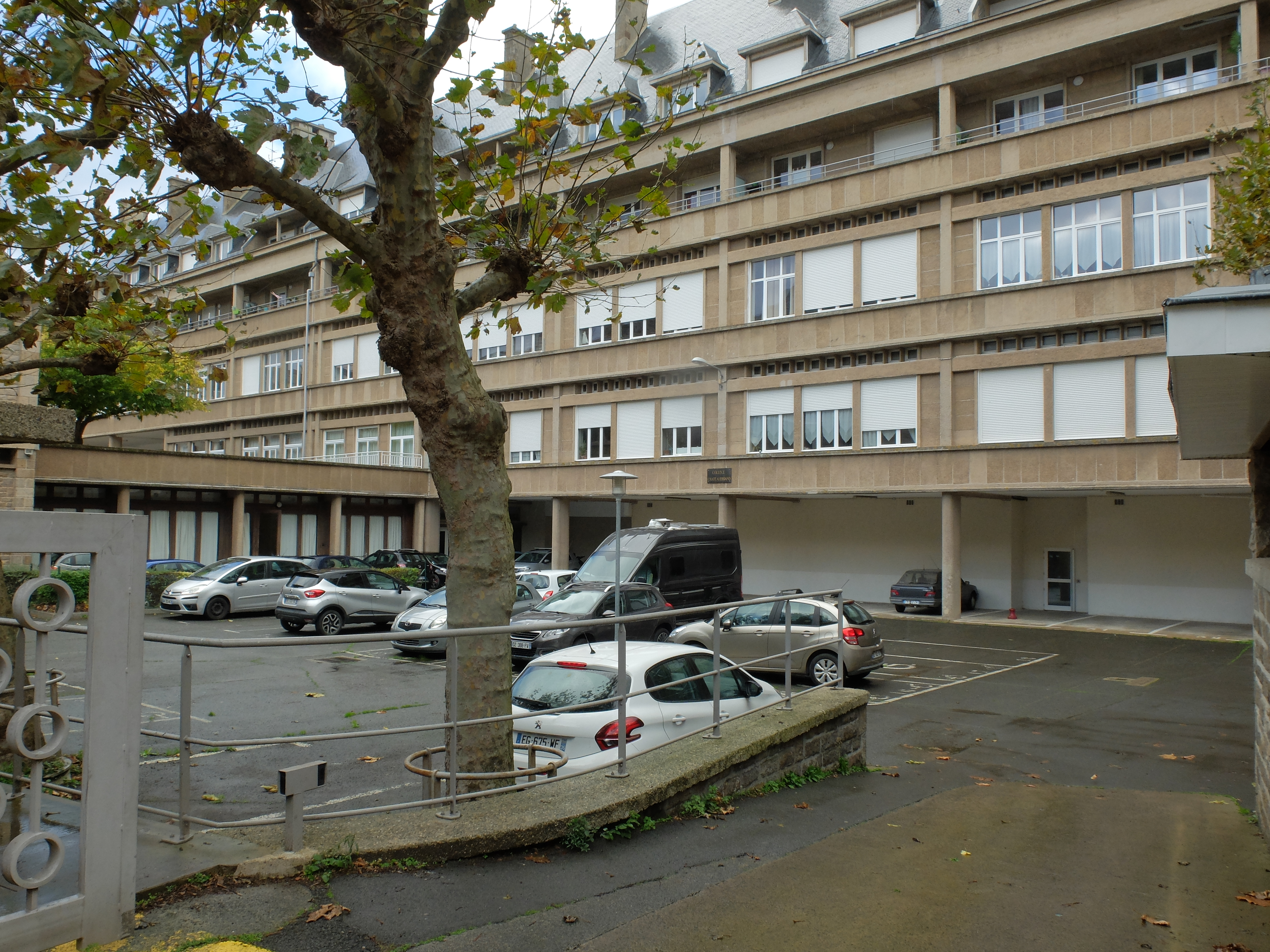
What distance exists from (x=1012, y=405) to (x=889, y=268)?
5.78 m

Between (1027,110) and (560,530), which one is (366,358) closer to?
(560,530)

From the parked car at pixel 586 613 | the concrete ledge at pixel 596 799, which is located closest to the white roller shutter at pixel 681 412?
the parked car at pixel 586 613

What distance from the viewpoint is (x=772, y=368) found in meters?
32.3

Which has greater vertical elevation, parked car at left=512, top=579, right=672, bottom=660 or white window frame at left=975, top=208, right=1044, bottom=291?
white window frame at left=975, top=208, right=1044, bottom=291

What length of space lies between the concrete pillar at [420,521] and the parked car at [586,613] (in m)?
24.4

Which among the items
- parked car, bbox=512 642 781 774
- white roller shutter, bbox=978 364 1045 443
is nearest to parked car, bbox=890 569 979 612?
white roller shutter, bbox=978 364 1045 443

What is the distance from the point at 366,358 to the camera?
44.5 meters

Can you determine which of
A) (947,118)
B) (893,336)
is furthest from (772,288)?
(947,118)

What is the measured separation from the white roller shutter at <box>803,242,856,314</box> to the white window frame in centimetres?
388

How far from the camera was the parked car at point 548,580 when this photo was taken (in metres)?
22.8

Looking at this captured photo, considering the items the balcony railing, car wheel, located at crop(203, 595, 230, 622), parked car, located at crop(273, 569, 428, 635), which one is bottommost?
car wheel, located at crop(203, 595, 230, 622)

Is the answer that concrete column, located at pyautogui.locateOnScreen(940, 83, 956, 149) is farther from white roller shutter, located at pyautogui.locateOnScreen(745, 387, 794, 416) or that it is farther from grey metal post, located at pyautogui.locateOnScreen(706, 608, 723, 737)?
grey metal post, located at pyautogui.locateOnScreen(706, 608, 723, 737)

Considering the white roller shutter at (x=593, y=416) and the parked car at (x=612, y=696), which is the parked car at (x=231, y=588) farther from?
the parked car at (x=612, y=696)

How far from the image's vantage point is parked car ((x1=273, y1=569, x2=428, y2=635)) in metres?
21.3
